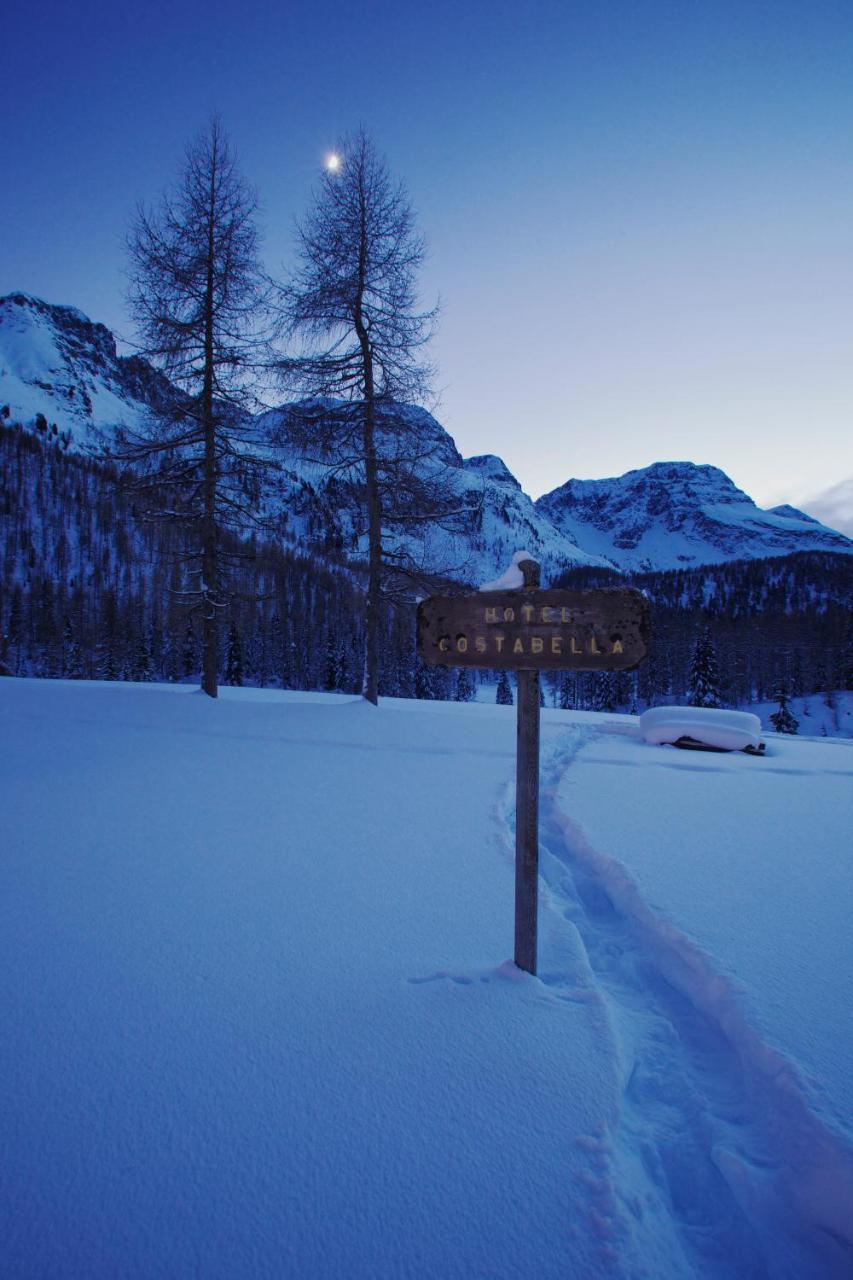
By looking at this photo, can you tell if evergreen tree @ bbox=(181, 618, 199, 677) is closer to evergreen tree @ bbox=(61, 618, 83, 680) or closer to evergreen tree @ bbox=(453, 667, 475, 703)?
evergreen tree @ bbox=(61, 618, 83, 680)

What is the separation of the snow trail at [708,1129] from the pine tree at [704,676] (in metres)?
45.1

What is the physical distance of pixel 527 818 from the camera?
10.2 feet

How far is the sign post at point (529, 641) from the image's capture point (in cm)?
279

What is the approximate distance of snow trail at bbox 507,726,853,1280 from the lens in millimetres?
1836

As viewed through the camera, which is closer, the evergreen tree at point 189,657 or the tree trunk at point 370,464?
the tree trunk at point 370,464

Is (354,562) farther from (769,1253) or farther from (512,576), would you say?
(769,1253)

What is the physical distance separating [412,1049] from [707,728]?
10.1 meters

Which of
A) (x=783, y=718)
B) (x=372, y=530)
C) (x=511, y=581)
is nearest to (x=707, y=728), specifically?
(x=372, y=530)

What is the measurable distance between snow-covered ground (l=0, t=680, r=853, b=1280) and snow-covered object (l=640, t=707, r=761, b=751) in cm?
548

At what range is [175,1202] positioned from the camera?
5.82 ft

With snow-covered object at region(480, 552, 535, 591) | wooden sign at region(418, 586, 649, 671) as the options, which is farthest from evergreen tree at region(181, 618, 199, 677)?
snow-covered object at region(480, 552, 535, 591)

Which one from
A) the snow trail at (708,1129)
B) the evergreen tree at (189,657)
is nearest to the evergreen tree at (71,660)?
the evergreen tree at (189,657)

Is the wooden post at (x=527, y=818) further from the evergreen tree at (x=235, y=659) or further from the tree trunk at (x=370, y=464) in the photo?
the evergreen tree at (x=235, y=659)

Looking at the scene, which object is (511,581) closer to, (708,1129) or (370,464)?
(708,1129)
